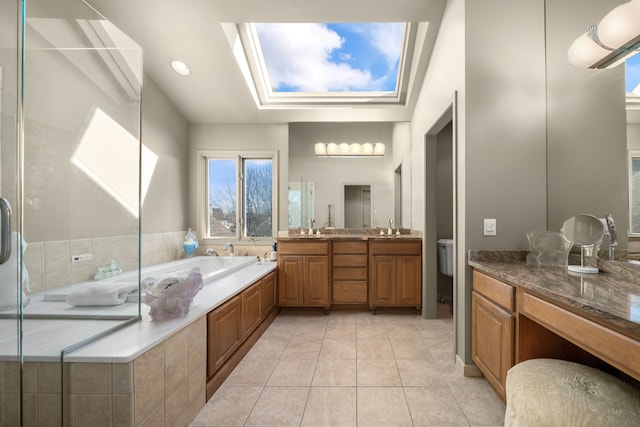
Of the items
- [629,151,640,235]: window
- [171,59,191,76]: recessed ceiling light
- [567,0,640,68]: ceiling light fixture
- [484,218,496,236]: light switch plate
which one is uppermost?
[171,59,191,76]: recessed ceiling light

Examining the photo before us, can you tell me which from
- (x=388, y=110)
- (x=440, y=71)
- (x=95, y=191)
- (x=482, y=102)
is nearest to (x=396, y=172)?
(x=388, y=110)

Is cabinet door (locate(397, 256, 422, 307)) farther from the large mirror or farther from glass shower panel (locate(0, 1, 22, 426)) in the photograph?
glass shower panel (locate(0, 1, 22, 426))

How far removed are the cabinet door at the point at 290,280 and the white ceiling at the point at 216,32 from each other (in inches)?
76.2

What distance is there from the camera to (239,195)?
405 cm

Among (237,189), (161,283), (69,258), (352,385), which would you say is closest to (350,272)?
(352,385)

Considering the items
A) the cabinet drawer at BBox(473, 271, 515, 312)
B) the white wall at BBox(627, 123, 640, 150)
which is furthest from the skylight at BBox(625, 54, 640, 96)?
the cabinet drawer at BBox(473, 271, 515, 312)

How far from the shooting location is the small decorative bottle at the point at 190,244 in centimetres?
378

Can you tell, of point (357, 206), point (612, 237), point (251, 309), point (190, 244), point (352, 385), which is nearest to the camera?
point (612, 237)

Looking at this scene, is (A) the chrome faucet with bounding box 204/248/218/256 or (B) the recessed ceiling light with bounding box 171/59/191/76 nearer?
(B) the recessed ceiling light with bounding box 171/59/191/76

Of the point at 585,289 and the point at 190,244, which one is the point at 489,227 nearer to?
the point at 585,289

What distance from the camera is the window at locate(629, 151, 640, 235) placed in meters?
1.33

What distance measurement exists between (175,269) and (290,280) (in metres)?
1.29

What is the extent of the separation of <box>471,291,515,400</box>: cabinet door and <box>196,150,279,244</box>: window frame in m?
2.67

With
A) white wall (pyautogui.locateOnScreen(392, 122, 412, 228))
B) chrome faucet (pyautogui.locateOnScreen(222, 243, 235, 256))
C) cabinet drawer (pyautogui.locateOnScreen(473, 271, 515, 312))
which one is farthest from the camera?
chrome faucet (pyautogui.locateOnScreen(222, 243, 235, 256))
